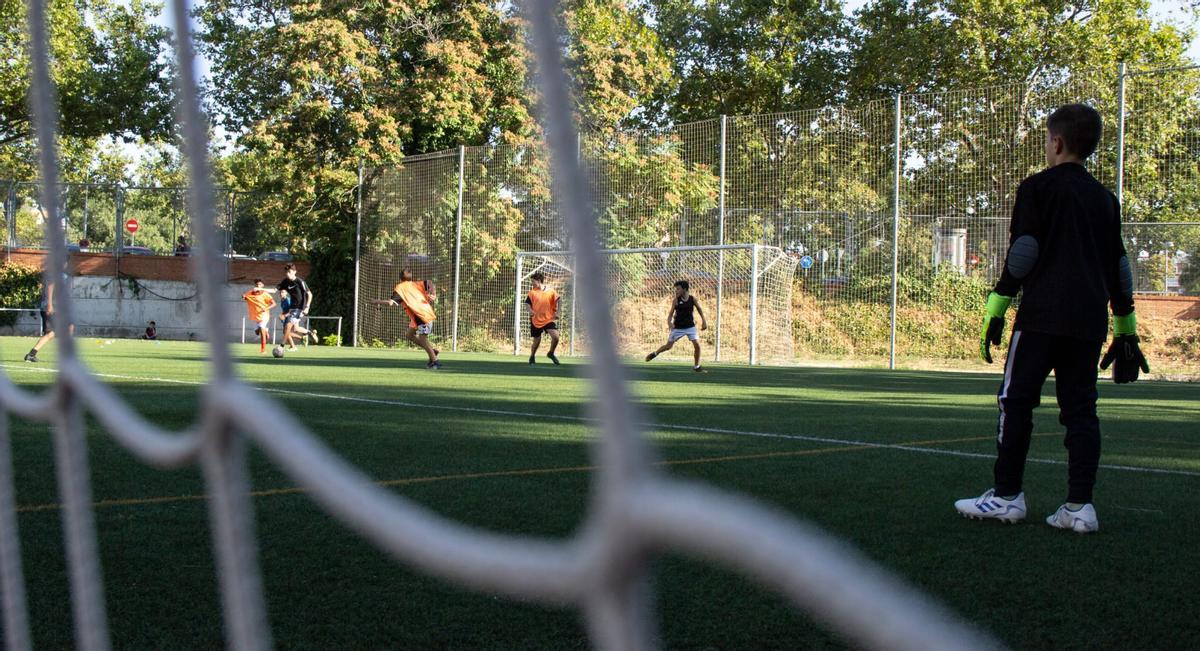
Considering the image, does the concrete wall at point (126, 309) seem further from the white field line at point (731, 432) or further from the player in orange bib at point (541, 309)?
the white field line at point (731, 432)

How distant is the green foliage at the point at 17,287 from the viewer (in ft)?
101

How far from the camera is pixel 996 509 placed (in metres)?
4.16

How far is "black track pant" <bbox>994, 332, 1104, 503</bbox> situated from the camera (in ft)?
13.4

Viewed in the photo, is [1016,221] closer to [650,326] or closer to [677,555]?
[677,555]

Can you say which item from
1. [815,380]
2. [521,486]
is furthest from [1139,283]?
[521,486]

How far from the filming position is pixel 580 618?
9.04ft

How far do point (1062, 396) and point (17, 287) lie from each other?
31.6m

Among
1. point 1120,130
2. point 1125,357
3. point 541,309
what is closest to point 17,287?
point 541,309

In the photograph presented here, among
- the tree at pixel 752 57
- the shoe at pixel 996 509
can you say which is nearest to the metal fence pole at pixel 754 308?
the tree at pixel 752 57

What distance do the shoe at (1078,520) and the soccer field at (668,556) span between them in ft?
0.16

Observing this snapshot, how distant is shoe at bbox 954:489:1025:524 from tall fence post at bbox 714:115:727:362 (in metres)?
17.1

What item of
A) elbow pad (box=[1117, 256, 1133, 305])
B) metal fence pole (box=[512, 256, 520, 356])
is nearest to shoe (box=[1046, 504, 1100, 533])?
elbow pad (box=[1117, 256, 1133, 305])

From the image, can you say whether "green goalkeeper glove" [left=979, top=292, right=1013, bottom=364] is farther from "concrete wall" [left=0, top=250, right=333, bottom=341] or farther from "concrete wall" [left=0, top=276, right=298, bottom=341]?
"concrete wall" [left=0, top=276, right=298, bottom=341]

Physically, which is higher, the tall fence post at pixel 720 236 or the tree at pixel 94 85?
the tree at pixel 94 85
